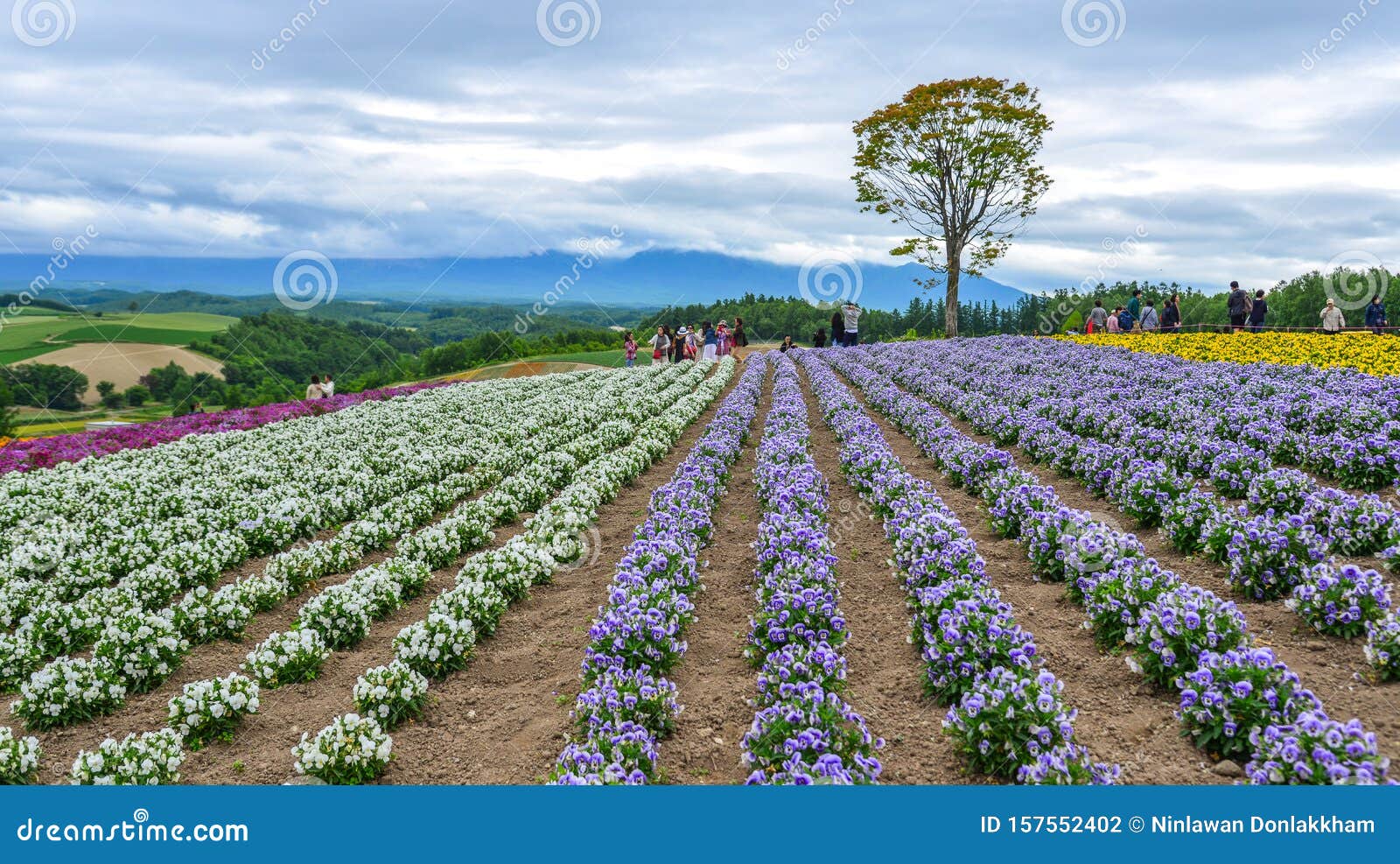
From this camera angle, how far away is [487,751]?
6.59 metres

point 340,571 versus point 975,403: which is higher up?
point 975,403

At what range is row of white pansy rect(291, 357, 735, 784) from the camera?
6128 millimetres

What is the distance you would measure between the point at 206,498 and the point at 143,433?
1264 cm

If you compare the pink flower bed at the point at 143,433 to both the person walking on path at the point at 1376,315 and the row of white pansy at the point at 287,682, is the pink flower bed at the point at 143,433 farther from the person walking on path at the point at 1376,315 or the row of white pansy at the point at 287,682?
the person walking on path at the point at 1376,315

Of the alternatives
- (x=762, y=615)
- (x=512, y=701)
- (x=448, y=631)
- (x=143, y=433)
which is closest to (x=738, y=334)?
(x=143, y=433)

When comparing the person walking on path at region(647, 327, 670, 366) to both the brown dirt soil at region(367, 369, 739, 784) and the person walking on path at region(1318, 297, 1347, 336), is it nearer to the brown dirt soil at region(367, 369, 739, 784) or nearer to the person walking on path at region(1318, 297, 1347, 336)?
the person walking on path at region(1318, 297, 1347, 336)

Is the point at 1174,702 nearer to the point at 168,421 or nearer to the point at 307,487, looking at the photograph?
the point at 307,487

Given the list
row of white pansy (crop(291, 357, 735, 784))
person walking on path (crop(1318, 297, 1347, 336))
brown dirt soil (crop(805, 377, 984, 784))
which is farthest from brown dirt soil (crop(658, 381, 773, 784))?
person walking on path (crop(1318, 297, 1347, 336))

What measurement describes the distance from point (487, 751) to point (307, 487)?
426 inches

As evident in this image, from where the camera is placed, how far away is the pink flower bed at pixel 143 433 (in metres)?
21.2

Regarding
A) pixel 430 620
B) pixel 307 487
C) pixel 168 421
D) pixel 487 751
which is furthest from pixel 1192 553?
pixel 168 421

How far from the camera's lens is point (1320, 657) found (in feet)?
21.1

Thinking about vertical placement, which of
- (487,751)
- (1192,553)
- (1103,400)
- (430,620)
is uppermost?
(1103,400)

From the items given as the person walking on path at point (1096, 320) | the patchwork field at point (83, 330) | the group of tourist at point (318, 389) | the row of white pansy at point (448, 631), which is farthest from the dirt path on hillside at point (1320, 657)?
the patchwork field at point (83, 330)
